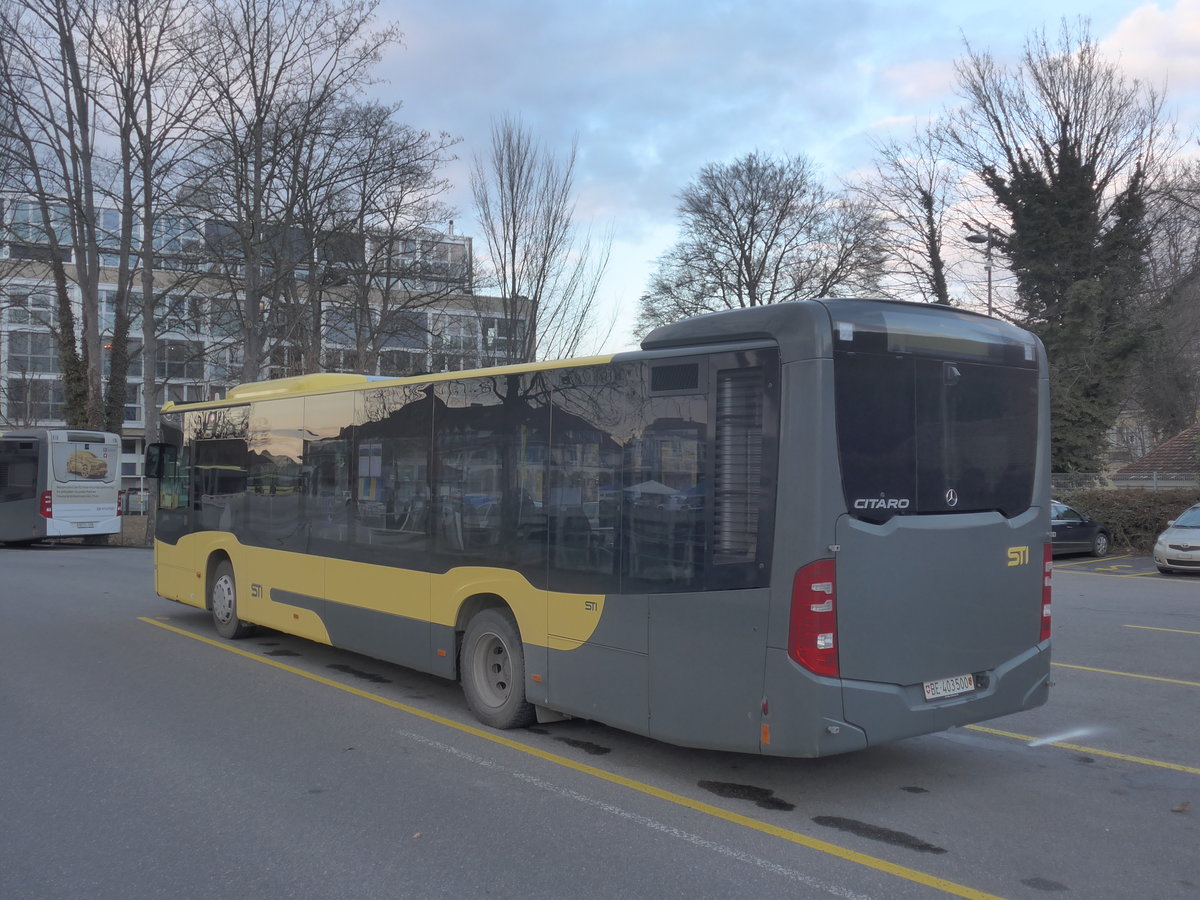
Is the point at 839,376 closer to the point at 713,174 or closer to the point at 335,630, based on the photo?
the point at 335,630

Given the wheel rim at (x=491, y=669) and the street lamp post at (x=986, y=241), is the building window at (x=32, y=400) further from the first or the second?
the wheel rim at (x=491, y=669)

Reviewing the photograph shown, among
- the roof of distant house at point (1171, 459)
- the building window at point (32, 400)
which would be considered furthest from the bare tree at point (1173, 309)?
the building window at point (32, 400)

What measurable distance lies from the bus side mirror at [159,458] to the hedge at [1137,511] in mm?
23426

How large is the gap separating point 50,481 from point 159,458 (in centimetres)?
1667

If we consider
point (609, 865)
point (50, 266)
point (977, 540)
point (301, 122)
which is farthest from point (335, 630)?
point (50, 266)

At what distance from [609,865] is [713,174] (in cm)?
3829

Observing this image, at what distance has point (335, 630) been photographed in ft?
30.5

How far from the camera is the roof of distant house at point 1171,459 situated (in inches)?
1299

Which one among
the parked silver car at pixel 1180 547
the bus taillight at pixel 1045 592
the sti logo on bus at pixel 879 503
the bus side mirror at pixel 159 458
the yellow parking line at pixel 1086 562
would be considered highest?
the bus side mirror at pixel 159 458

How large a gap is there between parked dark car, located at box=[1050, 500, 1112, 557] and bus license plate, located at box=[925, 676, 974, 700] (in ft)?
65.3

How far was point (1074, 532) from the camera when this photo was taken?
24516 millimetres

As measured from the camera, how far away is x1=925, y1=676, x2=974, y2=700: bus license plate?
5.75m

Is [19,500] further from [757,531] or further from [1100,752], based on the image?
[1100,752]

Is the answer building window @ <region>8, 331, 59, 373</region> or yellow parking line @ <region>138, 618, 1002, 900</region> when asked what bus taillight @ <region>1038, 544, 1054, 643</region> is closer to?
yellow parking line @ <region>138, 618, 1002, 900</region>
